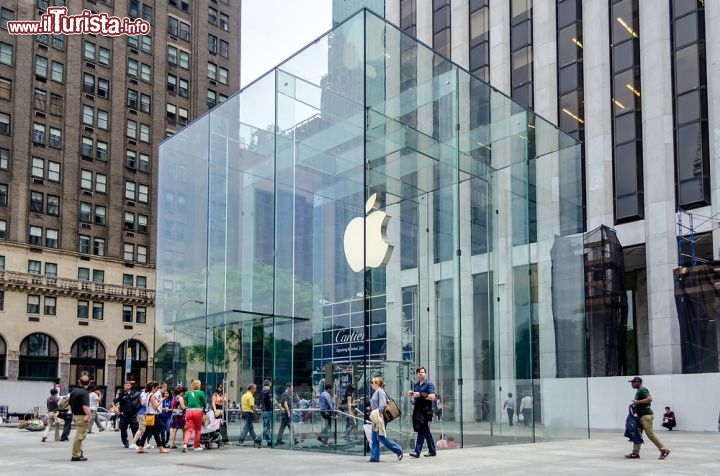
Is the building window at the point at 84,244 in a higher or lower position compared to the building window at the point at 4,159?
lower

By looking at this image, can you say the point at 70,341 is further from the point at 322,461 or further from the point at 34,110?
the point at 322,461

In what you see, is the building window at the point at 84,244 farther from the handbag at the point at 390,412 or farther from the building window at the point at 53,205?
the handbag at the point at 390,412

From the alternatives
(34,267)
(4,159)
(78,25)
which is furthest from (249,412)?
(78,25)

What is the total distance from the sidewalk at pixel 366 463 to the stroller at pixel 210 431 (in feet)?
1.50

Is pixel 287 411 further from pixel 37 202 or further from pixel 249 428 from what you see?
pixel 37 202

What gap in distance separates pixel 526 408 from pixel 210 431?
9.16 meters

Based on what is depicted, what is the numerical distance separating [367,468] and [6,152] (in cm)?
6037

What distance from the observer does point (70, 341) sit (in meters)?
69.6

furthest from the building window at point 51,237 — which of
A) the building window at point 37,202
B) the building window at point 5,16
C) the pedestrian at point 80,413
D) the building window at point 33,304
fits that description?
the pedestrian at point 80,413

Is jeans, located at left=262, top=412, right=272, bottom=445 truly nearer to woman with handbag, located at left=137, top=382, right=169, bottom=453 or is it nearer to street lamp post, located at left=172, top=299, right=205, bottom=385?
woman with handbag, located at left=137, top=382, right=169, bottom=453

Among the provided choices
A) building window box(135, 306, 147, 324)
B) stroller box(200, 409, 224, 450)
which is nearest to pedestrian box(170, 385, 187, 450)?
stroller box(200, 409, 224, 450)

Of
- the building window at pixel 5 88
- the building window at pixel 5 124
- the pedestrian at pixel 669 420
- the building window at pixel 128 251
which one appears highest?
the building window at pixel 5 88

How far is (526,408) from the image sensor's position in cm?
2386

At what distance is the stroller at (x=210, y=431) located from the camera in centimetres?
2147
